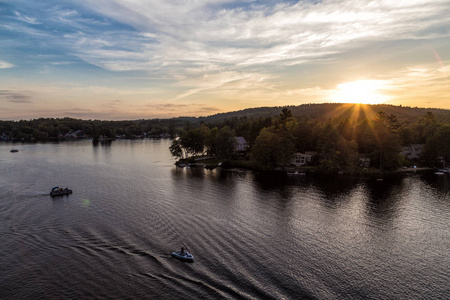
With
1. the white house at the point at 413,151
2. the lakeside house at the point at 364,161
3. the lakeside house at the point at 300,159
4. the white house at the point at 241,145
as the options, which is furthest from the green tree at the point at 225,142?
the white house at the point at 413,151

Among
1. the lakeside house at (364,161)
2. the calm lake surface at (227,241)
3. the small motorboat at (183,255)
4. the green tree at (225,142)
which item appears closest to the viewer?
the calm lake surface at (227,241)

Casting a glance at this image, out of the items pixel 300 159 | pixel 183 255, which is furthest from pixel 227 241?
pixel 300 159

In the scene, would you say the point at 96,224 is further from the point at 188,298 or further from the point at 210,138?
the point at 210,138

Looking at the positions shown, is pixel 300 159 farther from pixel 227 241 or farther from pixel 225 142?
pixel 227 241

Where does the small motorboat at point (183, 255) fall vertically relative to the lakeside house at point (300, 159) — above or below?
below

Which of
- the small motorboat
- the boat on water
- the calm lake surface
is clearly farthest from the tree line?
the small motorboat

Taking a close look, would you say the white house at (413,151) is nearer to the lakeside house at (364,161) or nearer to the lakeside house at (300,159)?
the lakeside house at (364,161)

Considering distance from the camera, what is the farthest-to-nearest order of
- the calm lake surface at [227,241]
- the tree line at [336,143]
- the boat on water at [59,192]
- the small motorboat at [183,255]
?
the tree line at [336,143] < the boat on water at [59,192] < the small motorboat at [183,255] < the calm lake surface at [227,241]
